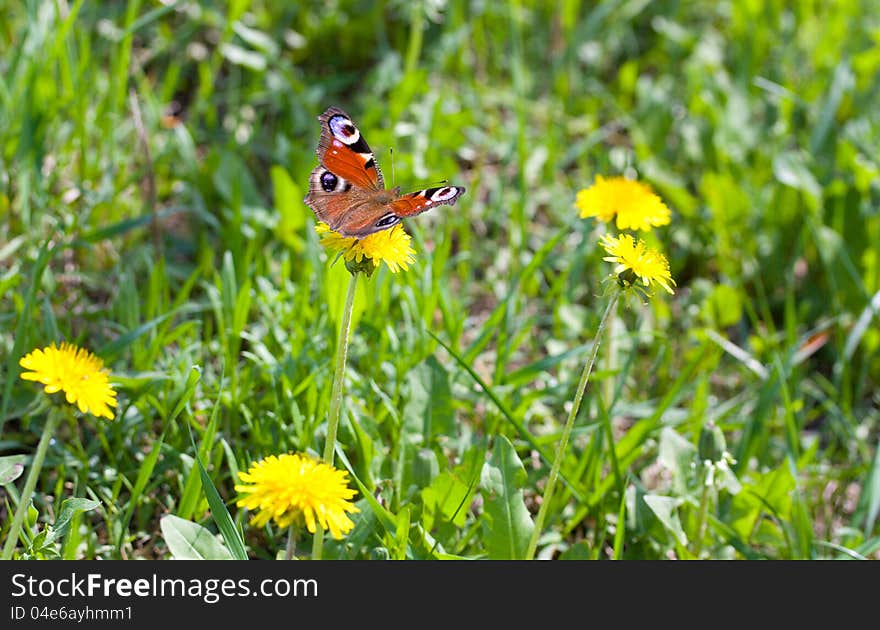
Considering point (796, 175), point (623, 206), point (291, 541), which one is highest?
point (796, 175)

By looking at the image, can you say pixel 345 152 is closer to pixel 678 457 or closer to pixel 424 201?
pixel 424 201

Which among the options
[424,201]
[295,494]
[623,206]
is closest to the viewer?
[295,494]

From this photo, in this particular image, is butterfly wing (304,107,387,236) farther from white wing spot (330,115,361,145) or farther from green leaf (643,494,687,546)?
green leaf (643,494,687,546)

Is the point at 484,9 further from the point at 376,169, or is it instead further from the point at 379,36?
the point at 376,169

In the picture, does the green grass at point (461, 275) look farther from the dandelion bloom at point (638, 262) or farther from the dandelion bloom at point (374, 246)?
the dandelion bloom at point (638, 262)

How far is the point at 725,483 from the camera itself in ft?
8.44

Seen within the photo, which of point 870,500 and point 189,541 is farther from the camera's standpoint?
point 870,500

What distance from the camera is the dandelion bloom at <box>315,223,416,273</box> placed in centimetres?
196

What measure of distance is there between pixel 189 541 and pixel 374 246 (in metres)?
0.72

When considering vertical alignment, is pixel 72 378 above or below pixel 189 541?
above

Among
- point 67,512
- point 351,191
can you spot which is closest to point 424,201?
point 351,191

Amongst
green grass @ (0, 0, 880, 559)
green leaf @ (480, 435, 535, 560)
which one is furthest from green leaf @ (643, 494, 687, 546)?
green leaf @ (480, 435, 535, 560)

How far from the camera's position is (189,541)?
6.86 ft
